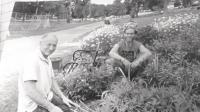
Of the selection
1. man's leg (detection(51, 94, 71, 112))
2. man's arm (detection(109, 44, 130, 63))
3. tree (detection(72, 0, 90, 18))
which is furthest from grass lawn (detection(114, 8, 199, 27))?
man's leg (detection(51, 94, 71, 112))

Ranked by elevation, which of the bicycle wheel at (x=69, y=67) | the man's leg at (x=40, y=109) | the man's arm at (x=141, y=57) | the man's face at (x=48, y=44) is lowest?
the bicycle wheel at (x=69, y=67)

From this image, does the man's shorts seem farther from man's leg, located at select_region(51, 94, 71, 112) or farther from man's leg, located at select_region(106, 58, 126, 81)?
man's leg, located at select_region(51, 94, 71, 112)

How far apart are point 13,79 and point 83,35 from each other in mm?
Answer: 874

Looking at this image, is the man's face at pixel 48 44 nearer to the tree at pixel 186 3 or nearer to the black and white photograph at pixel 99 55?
the black and white photograph at pixel 99 55

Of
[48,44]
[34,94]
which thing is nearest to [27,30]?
[48,44]

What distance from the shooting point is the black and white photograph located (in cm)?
160

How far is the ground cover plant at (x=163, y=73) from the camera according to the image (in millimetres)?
2080

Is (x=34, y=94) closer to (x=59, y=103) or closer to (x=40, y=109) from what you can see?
(x=40, y=109)

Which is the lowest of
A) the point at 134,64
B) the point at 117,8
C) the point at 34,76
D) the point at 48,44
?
the point at 134,64

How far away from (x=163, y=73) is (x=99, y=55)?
0.73 meters

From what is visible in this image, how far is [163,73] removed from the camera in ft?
8.39

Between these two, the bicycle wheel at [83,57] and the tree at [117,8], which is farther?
the bicycle wheel at [83,57]

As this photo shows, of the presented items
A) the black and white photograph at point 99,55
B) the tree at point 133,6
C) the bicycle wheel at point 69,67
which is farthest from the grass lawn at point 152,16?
the bicycle wheel at point 69,67

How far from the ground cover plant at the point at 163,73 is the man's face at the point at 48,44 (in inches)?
29.9
